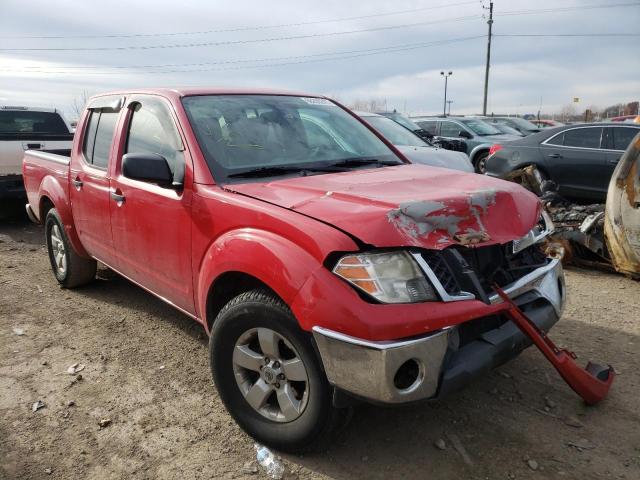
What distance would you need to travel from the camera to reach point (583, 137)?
8.48 metres

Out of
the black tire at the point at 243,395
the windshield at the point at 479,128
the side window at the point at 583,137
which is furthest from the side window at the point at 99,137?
the windshield at the point at 479,128

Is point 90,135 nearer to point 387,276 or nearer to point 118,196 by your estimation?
point 118,196

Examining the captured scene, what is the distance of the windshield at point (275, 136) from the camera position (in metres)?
3.07

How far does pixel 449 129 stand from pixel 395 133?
6.59 metres

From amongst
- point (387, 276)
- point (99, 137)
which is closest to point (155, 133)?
point (99, 137)

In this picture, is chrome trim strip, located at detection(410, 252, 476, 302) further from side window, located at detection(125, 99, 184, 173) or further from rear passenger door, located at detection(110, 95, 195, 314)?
side window, located at detection(125, 99, 184, 173)

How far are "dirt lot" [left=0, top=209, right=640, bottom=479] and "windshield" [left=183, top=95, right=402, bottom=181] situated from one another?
57.0 inches

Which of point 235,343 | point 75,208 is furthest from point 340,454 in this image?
point 75,208

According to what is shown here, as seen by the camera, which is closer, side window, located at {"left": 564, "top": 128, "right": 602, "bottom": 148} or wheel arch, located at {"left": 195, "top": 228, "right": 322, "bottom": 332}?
wheel arch, located at {"left": 195, "top": 228, "right": 322, "bottom": 332}

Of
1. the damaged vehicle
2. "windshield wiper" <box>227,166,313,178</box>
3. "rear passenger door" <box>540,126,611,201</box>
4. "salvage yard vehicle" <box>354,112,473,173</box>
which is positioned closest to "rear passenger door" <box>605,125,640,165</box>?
"rear passenger door" <box>540,126,611,201</box>

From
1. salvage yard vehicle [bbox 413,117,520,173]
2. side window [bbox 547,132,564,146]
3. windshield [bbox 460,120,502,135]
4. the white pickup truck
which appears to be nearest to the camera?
the white pickup truck

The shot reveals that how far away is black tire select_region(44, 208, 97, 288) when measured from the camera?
4918mm

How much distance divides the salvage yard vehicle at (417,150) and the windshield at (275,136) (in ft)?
8.60

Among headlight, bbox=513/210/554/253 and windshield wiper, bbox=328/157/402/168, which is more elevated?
windshield wiper, bbox=328/157/402/168
